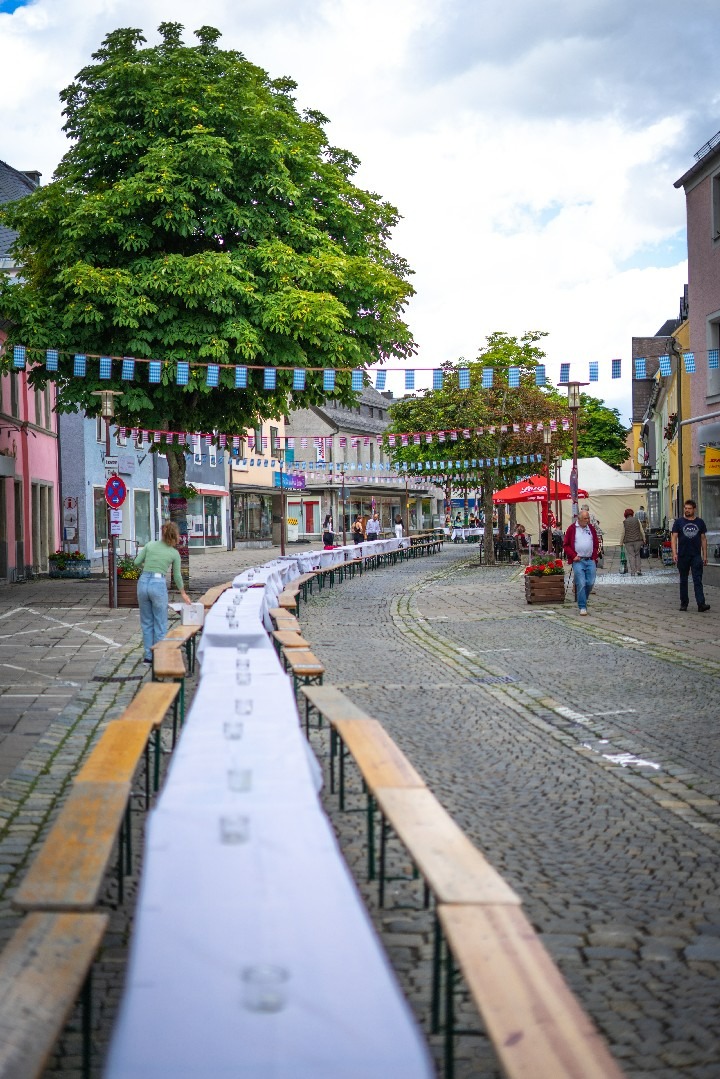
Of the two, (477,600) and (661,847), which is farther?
(477,600)

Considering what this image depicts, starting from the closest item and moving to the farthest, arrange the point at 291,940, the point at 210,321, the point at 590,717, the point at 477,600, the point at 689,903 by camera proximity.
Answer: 1. the point at 291,940
2. the point at 689,903
3. the point at 590,717
4. the point at 210,321
5. the point at 477,600

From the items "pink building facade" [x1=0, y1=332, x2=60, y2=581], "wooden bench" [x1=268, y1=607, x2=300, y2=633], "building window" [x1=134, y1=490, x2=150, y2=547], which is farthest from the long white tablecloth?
"building window" [x1=134, y1=490, x2=150, y2=547]

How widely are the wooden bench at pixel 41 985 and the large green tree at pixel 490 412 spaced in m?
33.7

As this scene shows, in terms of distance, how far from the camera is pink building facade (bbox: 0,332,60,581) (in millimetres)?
31172

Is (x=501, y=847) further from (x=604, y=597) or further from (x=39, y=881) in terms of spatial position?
(x=604, y=597)

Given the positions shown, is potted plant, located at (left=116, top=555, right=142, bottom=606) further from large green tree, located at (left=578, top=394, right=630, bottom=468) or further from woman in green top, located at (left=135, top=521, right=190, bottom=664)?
large green tree, located at (left=578, top=394, right=630, bottom=468)

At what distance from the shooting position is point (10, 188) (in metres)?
39.8

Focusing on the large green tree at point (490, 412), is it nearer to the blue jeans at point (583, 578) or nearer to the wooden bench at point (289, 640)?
the blue jeans at point (583, 578)

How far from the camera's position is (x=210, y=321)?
22562 millimetres

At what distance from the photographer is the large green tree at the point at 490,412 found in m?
38.3

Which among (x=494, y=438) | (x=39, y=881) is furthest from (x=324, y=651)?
(x=494, y=438)

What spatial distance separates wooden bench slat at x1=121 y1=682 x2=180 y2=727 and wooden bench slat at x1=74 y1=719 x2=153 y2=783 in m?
0.19

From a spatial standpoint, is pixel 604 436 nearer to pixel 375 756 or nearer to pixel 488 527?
pixel 488 527

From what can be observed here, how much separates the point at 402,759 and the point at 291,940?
279cm
